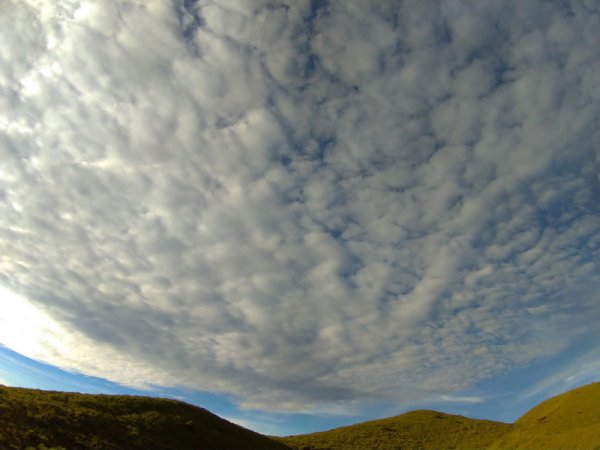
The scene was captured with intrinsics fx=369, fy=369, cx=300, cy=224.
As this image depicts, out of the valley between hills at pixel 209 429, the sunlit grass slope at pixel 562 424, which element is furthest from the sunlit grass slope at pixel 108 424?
the sunlit grass slope at pixel 562 424

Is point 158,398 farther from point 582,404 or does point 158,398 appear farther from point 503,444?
point 582,404

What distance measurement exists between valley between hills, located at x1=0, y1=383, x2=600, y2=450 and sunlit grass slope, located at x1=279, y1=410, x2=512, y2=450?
0.23m

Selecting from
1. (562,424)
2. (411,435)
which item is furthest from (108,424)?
(411,435)

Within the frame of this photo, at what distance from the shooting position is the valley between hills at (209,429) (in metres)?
40.2

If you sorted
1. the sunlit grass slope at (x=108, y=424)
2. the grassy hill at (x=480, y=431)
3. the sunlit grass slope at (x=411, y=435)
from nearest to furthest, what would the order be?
the sunlit grass slope at (x=108, y=424) → the grassy hill at (x=480, y=431) → the sunlit grass slope at (x=411, y=435)

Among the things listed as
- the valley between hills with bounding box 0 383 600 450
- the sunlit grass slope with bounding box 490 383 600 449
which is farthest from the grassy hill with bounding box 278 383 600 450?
the valley between hills with bounding box 0 383 600 450

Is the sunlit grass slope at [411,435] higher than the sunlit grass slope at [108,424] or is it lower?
higher

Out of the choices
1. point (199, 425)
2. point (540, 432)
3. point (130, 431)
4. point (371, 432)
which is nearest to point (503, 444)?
point (540, 432)

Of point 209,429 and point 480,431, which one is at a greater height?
point 480,431

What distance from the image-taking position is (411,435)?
3593 inches

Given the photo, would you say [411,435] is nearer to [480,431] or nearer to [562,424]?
[480,431]

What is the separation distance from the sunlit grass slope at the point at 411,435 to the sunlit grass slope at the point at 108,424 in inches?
786

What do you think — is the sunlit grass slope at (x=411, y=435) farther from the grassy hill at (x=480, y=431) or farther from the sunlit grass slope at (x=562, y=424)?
the sunlit grass slope at (x=562, y=424)

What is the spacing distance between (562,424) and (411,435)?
3861 cm
